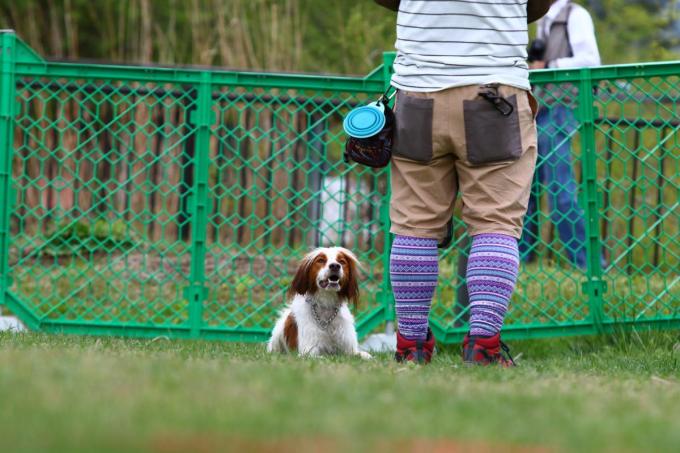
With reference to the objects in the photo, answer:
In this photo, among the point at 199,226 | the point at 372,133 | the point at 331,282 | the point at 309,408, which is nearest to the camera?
the point at 309,408

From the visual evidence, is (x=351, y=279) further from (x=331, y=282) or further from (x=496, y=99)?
(x=496, y=99)

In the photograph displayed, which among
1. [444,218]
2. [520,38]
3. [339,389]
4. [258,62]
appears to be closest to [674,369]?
[444,218]

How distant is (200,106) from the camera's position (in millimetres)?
6160

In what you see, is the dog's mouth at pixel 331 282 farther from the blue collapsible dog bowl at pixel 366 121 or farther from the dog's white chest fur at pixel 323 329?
the blue collapsible dog bowl at pixel 366 121

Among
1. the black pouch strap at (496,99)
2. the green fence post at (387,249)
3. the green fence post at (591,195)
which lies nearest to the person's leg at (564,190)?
the green fence post at (591,195)

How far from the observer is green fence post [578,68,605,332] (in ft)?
19.2

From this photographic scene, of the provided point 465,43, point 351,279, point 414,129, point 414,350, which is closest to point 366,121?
point 414,129

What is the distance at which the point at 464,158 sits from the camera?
441 centimetres

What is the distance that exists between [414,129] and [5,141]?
9.03ft

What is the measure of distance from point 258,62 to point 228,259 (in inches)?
127

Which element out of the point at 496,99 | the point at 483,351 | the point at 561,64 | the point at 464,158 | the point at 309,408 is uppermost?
the point at 561,64

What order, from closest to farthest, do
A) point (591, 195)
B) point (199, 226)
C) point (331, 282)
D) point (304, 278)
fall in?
point (331, 282), point (304, 278), point (591, 195), point (199, 226)

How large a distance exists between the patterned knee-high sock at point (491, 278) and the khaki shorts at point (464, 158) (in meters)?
0.06

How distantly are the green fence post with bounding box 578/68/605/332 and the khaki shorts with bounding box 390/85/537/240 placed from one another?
1394mm
